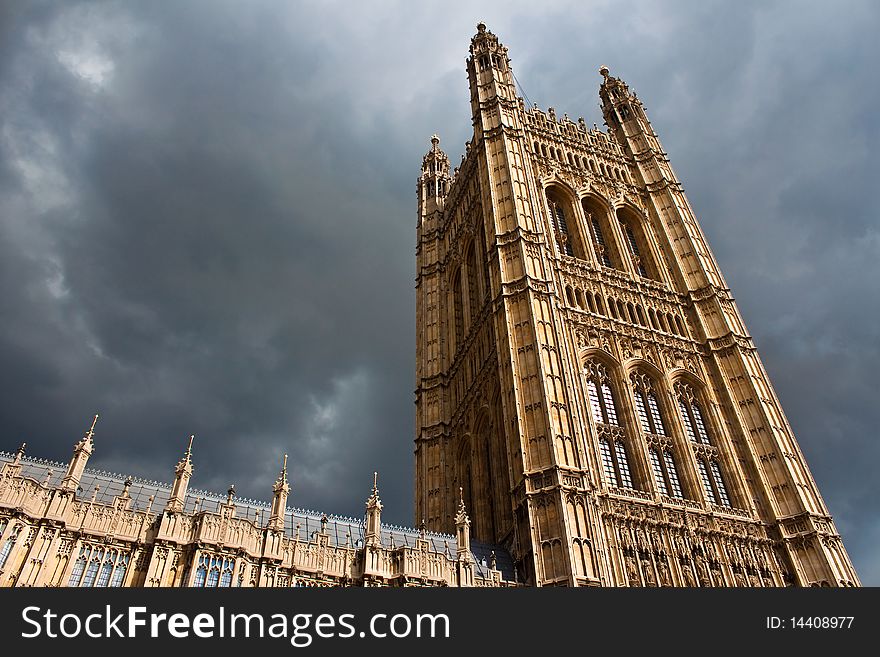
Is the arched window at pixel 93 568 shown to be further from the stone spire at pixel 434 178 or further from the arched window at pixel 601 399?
the stone spire at pixel 434 178

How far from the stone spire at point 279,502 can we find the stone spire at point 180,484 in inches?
119

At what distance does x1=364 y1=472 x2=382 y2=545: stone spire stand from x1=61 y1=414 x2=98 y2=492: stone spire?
32.1 ft

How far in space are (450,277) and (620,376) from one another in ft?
60.4

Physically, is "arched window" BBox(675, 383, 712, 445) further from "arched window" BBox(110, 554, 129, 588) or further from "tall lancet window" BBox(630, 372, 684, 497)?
"arched window" BBox(110, 554, 129, 588)

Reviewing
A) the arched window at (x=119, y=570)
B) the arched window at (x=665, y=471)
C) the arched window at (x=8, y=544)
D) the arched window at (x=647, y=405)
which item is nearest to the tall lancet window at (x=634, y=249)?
the arched window at (x=647, y=405)

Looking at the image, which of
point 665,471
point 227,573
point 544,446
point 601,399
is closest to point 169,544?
point 227,573

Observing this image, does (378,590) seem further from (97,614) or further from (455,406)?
(455,406)

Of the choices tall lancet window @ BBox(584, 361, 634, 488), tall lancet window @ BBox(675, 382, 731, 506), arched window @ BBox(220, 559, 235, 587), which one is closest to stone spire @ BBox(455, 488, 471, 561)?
tall lancet window @ BBox(584, 361, 634, 488)

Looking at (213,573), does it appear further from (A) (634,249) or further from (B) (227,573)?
(A) (634,249)

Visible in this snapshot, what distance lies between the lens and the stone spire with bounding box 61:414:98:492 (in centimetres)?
2053

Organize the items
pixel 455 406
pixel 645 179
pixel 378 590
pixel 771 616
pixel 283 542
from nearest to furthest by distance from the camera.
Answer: pixel 378 590, pixel 771 616, pixel 283 542, pixel 455 406, pixel 645 179

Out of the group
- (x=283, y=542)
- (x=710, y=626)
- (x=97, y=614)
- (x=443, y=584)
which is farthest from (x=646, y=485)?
(x=97, y=614)

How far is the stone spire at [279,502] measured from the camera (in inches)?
901

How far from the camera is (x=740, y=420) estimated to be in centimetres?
3300
